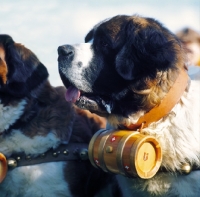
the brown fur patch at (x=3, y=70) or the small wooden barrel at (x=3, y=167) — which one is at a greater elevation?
the brown fur patch at (x=3, y=70)

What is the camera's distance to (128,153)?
2871 millimetres

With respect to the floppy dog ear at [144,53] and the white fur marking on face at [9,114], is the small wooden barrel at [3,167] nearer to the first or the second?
the white fur marking on face at [9,114]

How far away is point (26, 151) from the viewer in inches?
135

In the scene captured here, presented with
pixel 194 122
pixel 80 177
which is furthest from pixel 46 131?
pixel 194 122

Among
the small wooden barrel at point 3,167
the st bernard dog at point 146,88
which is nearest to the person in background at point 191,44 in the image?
the st bernard dog at point 146,88

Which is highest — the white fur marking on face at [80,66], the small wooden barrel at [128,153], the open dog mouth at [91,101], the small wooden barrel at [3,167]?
the white fur marking on face at [80,66]

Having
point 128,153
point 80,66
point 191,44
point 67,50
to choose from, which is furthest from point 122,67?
point 191,44

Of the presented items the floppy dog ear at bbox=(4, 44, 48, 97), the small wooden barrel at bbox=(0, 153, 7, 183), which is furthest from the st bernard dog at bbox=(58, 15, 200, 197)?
the small wooden barrel at bbox=(0, 153, 7, 183)

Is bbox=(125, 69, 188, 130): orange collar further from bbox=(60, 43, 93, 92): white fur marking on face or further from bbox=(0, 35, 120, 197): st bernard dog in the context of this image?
bbox=(0, 35, 120, 197): st bernard dog

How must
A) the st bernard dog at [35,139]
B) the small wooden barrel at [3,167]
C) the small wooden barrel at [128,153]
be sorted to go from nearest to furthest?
the small wooden barrel at [128,153]
the small wooden barrel at [3,167]
the st bernard dog at [35,139]

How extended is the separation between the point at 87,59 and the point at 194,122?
2.88ft

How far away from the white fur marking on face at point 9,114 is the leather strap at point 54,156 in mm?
246

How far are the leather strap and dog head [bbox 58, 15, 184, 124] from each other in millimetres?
468

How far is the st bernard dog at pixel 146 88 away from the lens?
3.04 m
